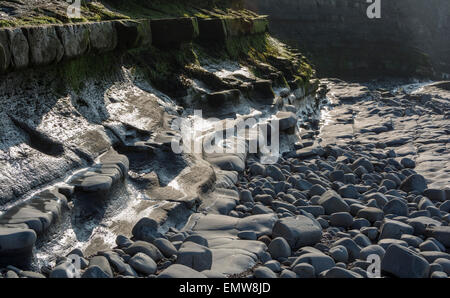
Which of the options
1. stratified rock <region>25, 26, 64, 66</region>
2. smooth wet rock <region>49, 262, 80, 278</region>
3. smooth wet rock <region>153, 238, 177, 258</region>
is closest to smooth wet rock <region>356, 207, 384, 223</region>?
smooth wet rock <region>153, 238, 177, 258</region>

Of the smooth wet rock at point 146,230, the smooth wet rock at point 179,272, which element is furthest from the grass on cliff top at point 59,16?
the smooth wet rock at point 179,272

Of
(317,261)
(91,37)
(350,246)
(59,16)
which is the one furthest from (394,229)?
(59,16)

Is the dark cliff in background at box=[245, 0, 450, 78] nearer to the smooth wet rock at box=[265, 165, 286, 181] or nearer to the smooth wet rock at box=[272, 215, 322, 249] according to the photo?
the smooth wet rock at box=[265, 165, 286, 181]

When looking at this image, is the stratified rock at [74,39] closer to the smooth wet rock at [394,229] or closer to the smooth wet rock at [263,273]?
the smooth wet rock at [263,273]

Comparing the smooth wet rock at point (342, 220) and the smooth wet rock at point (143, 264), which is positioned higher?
the smooth wet rock at point (143, 264)

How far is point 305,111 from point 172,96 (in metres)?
4.93

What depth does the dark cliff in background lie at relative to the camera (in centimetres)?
2202

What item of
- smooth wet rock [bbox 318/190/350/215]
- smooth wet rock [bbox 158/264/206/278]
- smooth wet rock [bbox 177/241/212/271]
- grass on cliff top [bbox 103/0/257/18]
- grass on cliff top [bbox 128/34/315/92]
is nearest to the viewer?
smooth wet rock [bbox 158/264/206/278]

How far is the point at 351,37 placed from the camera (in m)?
25.5

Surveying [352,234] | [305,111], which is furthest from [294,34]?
[352,234]

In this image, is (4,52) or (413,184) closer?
(4,52)

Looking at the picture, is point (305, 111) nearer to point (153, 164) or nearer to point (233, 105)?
point (233, 105)

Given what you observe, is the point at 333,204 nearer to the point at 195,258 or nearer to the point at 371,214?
the point at 371,214

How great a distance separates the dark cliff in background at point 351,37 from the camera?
72.2 ft
